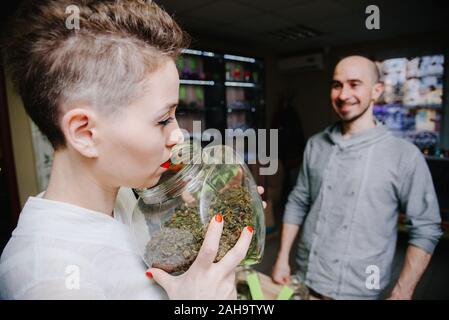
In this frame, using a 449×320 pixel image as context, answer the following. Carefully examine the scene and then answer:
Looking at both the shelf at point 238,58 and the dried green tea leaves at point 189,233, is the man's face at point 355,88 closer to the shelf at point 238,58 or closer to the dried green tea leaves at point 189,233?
the dried green tea leaves at point 189,233

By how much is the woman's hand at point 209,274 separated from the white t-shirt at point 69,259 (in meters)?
0.12

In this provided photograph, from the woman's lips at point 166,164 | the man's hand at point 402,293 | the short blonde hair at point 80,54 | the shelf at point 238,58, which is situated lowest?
the man's hand at point 402,293

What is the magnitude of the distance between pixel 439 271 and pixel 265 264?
77.1 inches

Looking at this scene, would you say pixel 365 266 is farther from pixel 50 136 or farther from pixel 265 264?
pixel 265 264

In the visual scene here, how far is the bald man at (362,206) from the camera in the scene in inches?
55.9

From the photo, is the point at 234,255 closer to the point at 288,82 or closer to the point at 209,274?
the point at 209,274

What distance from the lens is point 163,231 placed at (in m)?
0.60

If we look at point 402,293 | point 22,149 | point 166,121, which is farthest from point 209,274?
point 22,149

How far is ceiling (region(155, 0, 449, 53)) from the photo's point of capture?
306 centimetres

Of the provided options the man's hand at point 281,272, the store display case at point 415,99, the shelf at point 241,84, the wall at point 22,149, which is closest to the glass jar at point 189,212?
the man's hand at point 281,272

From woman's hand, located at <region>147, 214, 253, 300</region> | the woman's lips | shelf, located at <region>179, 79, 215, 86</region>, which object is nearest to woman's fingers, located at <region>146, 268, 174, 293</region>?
woman's hand, located at <region>147, 214, 253, 300</region>

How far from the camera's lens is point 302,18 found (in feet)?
11.7

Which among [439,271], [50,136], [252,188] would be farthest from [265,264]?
[50,136]

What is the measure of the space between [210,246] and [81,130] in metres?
0.36
